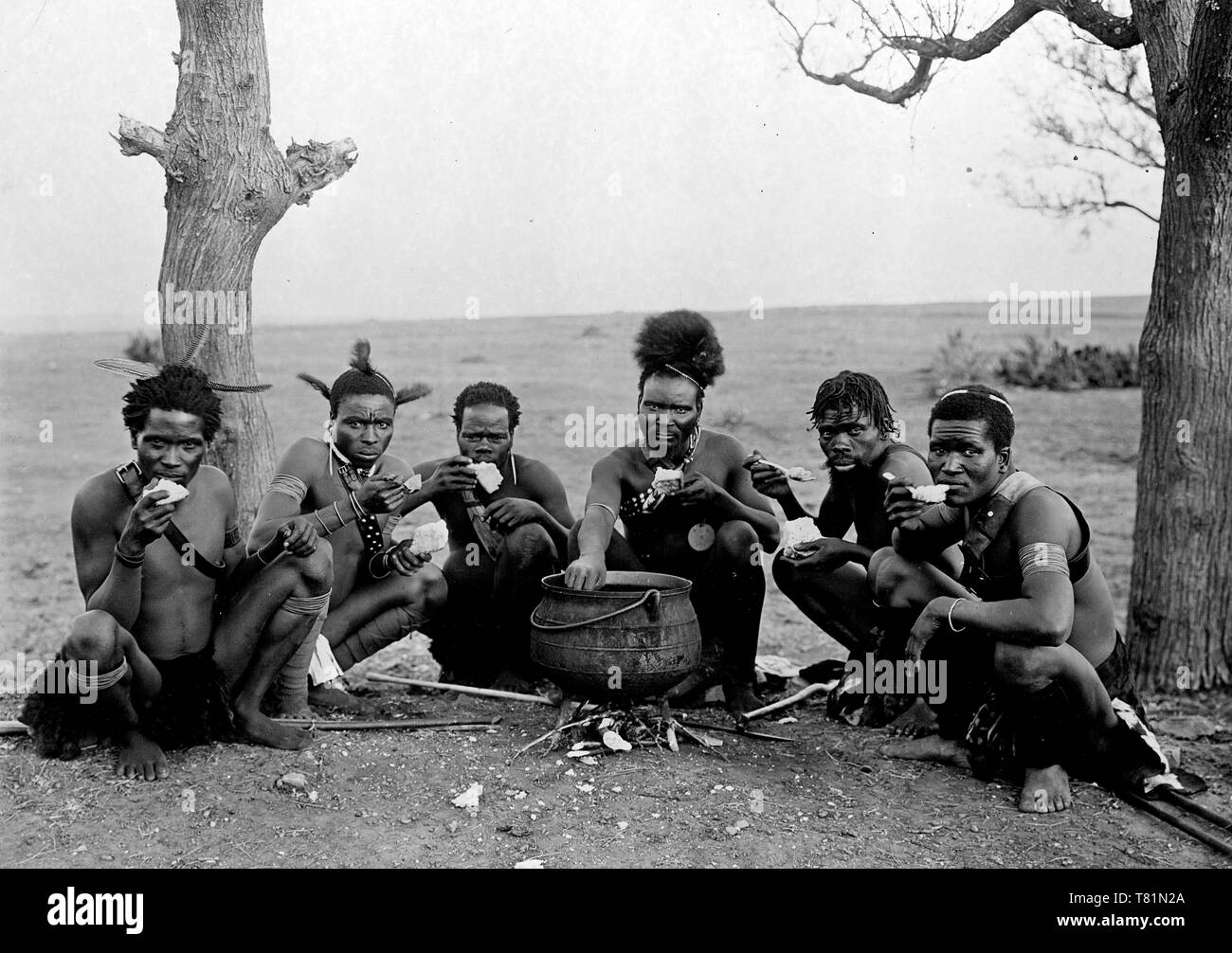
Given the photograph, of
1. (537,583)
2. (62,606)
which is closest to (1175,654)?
(537,583)

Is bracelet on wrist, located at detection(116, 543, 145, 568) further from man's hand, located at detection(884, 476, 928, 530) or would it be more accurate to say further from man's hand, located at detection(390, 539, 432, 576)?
man's hand, located at detection(884, 476, 928, 530)

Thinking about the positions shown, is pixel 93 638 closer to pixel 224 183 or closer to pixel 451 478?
pixel 451 478

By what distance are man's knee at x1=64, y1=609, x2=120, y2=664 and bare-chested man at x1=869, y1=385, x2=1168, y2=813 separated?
278 cm

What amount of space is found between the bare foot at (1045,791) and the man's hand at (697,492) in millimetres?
1693

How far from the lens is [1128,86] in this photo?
21.2 ft

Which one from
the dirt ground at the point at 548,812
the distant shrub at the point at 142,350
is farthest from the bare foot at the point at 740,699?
the distant shrub at the point at 142,350

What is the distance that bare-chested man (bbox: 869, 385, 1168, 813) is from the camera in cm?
361

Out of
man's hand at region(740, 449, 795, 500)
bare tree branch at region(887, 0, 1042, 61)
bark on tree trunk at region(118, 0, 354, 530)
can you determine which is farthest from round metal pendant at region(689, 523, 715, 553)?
bare tree branch at region(887, 0, 1042, 61)

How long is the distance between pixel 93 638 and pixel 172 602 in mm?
431

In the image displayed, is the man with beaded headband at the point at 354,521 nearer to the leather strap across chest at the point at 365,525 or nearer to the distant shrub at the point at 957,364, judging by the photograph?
the leather strap across chest at the point at 365,525

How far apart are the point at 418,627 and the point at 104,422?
10.7 metres

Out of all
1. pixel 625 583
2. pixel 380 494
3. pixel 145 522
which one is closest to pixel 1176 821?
pixel 625 583

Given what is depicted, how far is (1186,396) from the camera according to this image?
4809 mm

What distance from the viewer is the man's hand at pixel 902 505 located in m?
4.14
